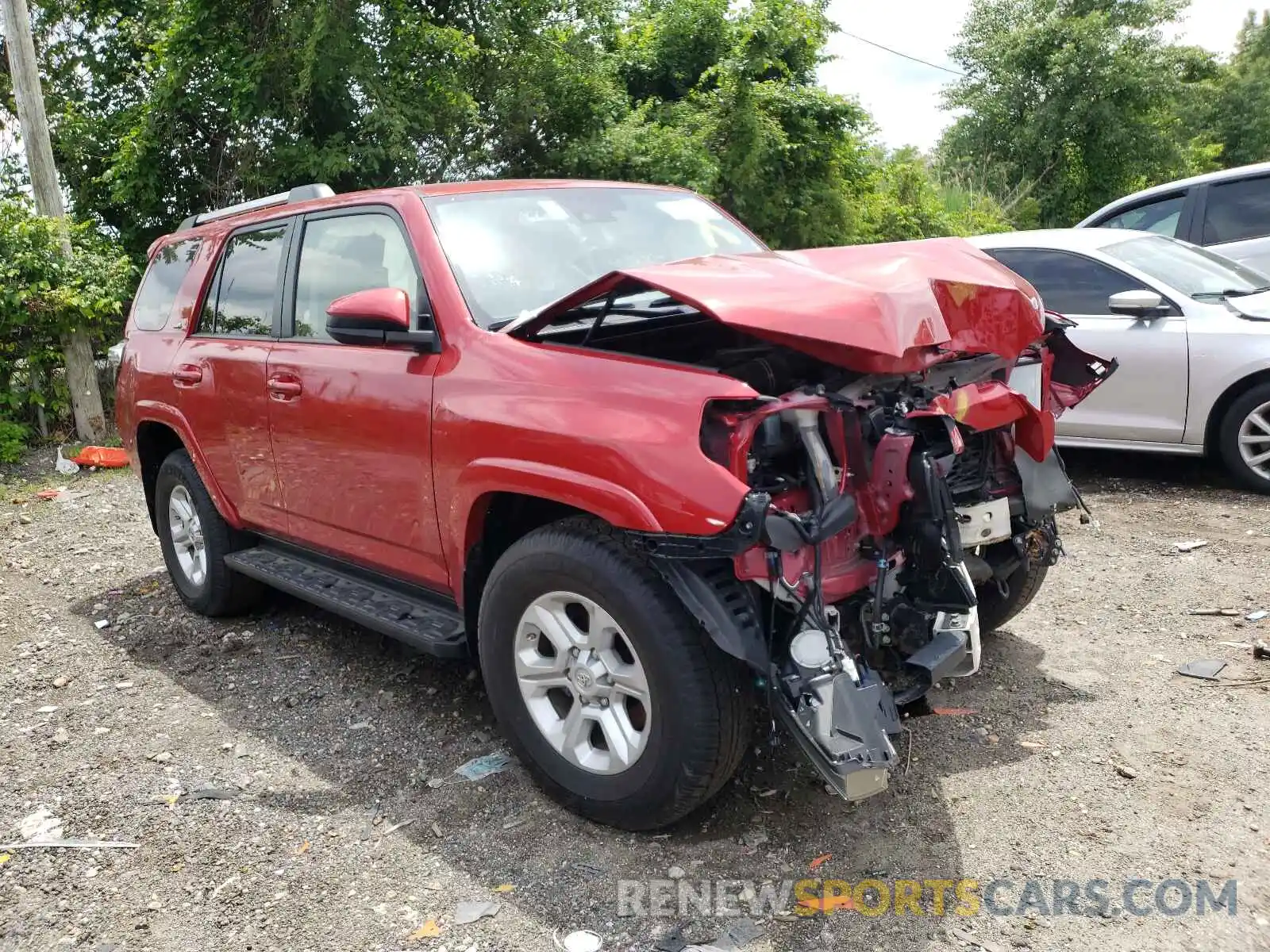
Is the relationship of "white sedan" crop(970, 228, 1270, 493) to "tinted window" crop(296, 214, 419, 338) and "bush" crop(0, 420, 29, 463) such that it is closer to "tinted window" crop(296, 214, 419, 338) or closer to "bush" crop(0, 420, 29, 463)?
"tinted window" crop(296, 214, 419, 338)

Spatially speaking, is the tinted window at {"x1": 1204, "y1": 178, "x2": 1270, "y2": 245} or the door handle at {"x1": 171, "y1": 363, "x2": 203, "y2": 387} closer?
the door handle at {"x1": 171, "y1": 363, "x2": 203, "y2": 387}

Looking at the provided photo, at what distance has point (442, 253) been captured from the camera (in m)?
3.58

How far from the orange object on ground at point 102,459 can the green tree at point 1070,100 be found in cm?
2349

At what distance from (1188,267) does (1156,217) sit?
2.10 metres

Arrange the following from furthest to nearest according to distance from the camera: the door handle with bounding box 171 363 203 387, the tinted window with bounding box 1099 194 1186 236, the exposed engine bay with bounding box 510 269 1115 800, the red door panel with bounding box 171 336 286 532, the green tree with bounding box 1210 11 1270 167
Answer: the green tree with bounding box 1210 11 1270 167
the tinted window with bounding box 1099 194 1186 236
the door handle with bounding box 171 363 203 387
the red door panel with bounding box 171 336 286 532
the exposed engine bay with bounding box 510 269 1115 800

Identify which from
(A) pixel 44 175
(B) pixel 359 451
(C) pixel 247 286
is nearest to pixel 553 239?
(B) pixel 359 451

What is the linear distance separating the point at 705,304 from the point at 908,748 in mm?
1754

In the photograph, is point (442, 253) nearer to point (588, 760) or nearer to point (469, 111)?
point (588, 760)

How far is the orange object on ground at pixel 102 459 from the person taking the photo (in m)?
9.35

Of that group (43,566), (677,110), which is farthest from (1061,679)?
(677,110)

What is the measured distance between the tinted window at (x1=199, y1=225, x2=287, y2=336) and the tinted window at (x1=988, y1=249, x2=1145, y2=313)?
15.1 feet

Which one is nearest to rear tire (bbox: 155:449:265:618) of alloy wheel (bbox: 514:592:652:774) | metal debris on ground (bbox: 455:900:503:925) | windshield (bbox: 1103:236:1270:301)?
alloy wheel (bbox: 514:592:652:774)

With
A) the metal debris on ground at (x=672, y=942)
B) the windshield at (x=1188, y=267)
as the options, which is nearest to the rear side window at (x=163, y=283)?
the metal debris on ground at (x=672, y=942)

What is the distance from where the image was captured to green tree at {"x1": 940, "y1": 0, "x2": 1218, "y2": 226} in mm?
25750
